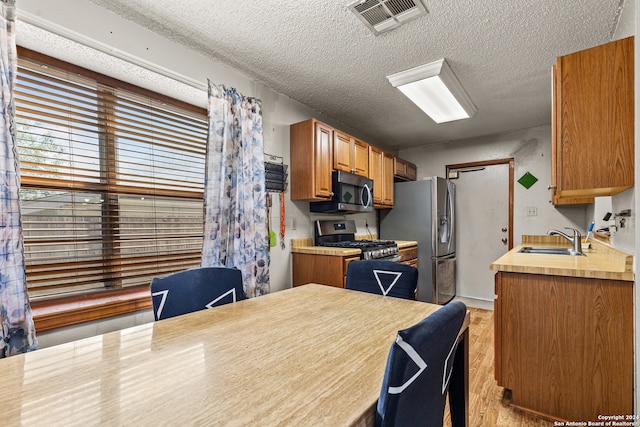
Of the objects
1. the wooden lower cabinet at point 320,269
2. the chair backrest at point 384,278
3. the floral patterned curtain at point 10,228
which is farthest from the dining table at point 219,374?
the wooden lower cabinet at point 320,269

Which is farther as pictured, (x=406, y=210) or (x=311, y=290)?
(x=406, y=210)

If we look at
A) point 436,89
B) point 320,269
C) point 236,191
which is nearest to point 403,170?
point 436,89

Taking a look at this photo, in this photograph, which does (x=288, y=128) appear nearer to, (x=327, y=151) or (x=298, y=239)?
(x=327, y=151)

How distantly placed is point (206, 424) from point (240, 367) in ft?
0.76

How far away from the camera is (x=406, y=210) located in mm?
4211

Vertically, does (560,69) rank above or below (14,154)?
above

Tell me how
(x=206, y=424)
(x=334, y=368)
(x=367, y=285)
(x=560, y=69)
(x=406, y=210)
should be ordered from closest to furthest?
1. (x=206, y=424)
2. (x=334, y=368)
3. (x=560, y=69)
4. (x=367, y=285)
5. (x=406, y=210)

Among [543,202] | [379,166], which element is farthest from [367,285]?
[543,202]

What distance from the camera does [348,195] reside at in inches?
127

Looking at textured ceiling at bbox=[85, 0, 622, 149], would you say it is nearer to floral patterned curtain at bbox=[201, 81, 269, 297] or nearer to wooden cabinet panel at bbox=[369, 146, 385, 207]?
floral patterned curtain at bbox=[201, 81, 269, 297]

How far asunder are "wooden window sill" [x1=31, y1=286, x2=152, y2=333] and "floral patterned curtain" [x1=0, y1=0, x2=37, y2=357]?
0.17 m

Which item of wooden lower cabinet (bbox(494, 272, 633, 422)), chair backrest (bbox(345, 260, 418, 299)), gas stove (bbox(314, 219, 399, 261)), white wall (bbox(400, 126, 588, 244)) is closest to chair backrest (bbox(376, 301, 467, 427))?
chair backrest (bbox(345, 260, 418, 299))

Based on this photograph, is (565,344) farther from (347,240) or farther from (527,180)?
(527,180)

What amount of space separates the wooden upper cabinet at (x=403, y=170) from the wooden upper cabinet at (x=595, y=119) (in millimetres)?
2641
